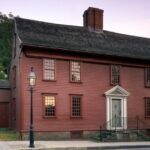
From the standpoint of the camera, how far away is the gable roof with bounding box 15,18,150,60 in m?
29.8

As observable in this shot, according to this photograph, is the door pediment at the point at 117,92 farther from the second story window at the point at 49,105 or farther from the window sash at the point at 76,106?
the second story window at the point at 49,105

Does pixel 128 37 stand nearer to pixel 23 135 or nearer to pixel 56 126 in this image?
pixel 56 126

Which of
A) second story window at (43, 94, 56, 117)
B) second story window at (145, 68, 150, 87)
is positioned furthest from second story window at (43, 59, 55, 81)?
second story window at (145, 68, 150, 87)

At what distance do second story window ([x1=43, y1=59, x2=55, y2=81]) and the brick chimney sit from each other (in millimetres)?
7062

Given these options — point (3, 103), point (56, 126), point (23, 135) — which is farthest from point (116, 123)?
point (3, 103)

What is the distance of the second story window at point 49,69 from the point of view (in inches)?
1149

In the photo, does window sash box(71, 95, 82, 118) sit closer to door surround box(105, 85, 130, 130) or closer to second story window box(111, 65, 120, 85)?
door surround box(105, 85, 130, 130)

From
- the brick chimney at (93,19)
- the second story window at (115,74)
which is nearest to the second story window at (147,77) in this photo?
the second story window at (115,74)

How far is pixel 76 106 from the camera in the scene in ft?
99.3

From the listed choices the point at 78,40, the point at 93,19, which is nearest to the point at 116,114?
the point at 78,40

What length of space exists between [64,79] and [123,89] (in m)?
5.40

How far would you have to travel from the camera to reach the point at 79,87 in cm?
3052

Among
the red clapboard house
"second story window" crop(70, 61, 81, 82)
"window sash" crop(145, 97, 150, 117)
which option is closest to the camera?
the red clapboard house

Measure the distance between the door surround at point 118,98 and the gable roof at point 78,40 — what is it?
9.41 feet
